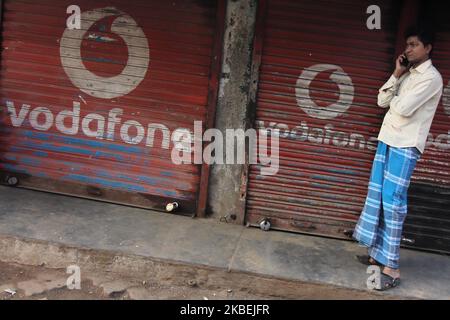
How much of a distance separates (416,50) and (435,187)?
4.94 feet

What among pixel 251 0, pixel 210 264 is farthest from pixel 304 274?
pixel 251 0

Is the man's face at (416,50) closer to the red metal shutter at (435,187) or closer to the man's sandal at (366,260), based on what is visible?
the red metal shutter at (435,187)

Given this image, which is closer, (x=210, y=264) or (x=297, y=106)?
(x=210, y=264)

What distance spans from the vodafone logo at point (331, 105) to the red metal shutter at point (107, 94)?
84 cm

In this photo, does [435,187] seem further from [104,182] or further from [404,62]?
[104,182]

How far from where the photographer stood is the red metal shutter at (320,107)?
4.57 metres

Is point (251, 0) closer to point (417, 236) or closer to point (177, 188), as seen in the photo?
point (177, 188)

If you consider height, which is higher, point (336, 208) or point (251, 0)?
point (251, 0)

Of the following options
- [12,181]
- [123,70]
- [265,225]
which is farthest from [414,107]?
[12,181]

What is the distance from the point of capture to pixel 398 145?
3.86m

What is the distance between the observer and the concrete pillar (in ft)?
15.3

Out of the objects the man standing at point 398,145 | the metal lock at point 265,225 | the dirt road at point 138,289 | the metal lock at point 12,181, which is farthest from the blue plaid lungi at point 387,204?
the metal lock at point 12,181

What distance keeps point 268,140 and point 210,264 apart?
4.52ft

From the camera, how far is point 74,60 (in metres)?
4.96
